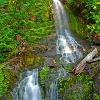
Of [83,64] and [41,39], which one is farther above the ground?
[41,39]

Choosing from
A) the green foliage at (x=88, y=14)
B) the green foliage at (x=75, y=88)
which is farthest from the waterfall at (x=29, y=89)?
the green foliage at (x=88, y=14)

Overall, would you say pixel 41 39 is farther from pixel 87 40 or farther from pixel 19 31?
pixel 87 40

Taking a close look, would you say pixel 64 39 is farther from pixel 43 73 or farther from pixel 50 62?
pixel 43 73

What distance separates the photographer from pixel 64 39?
14656mm

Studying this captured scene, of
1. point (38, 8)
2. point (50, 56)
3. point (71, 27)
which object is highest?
point (38, 8)

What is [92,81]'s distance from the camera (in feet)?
36.1

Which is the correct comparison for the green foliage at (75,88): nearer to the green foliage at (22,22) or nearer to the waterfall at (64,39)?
the waterfall at (64,39)

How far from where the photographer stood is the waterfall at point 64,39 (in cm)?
1332

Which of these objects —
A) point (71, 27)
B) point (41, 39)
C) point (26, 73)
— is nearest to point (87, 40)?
point (71, 27)

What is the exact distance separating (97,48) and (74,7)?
3.48m

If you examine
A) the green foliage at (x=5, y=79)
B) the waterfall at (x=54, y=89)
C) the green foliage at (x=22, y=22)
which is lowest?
the waterfall at (x=54, y=89)

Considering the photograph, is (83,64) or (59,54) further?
(59,54)

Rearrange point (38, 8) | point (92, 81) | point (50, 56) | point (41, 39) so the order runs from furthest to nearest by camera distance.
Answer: point (38, 8) < point (41, 39) < point (50, 56) < point (92, 81)

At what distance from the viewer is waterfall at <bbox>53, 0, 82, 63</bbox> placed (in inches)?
524
